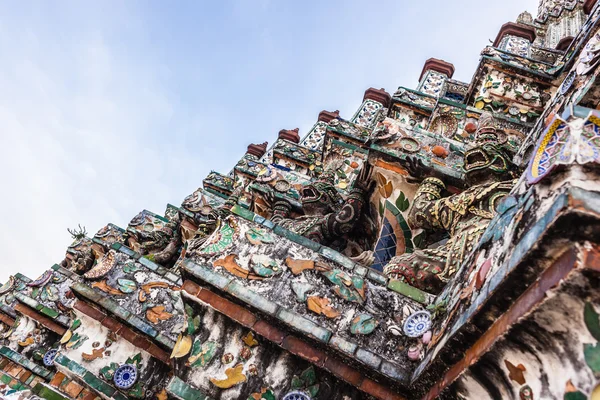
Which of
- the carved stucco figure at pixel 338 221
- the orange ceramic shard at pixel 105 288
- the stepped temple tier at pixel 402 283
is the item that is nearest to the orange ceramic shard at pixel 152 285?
the stepped temple tier at pixel 402 283

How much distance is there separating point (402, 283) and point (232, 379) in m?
1.28

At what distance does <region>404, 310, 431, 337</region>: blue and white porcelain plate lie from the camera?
276 centimetres

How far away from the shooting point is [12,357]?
834cm

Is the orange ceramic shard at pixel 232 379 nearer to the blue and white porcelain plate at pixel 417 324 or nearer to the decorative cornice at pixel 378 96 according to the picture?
the blue and white porcelain plate at pixel 417 324

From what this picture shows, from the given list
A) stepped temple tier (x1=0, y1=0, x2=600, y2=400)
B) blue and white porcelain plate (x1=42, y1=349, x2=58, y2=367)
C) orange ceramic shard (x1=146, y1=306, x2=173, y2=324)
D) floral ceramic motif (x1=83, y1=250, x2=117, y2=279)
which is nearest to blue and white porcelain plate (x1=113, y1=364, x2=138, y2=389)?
stepped temple tier (x1=0, y1=0, x2=600, y2=400)

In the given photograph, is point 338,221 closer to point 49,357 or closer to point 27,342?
point 49,357

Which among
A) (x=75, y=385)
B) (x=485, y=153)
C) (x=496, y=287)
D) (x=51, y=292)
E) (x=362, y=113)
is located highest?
(x=362, y=113)

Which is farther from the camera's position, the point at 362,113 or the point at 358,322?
the point at 362,113

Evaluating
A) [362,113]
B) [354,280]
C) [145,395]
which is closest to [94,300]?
[145,395]

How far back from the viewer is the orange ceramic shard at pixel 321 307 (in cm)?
298

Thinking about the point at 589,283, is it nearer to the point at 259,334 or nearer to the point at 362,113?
the point at 259,334

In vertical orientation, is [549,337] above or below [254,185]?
below

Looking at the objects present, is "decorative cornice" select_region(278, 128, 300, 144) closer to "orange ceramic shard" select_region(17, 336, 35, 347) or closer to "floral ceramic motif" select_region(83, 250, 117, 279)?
"orange ceramic shard" select_region(17, 336, 35, 347)

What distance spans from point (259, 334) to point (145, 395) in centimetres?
233
